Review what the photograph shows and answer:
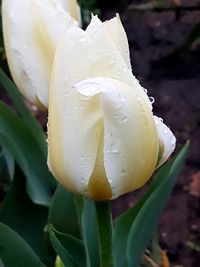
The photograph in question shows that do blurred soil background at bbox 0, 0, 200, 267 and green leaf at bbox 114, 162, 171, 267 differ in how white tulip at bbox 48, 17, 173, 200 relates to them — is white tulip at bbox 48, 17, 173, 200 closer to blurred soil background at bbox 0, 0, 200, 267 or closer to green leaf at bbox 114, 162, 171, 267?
green leaf at bbox 114, 162, 171, 267

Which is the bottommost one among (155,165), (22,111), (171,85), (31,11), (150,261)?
(171,85)

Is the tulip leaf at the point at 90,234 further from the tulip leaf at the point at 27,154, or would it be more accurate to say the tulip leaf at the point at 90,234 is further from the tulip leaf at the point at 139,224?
the tulip leaf at the point at 27,154

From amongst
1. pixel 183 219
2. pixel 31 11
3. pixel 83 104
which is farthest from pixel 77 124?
pixel 183 219

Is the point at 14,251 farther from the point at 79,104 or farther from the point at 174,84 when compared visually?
the point at 174,84

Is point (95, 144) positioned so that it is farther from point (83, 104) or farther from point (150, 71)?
point (150, 71)

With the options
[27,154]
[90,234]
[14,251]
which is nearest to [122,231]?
[90,234]

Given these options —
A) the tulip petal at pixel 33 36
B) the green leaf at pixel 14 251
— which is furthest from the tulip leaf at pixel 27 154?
the tulip petal at pixel 33 36
